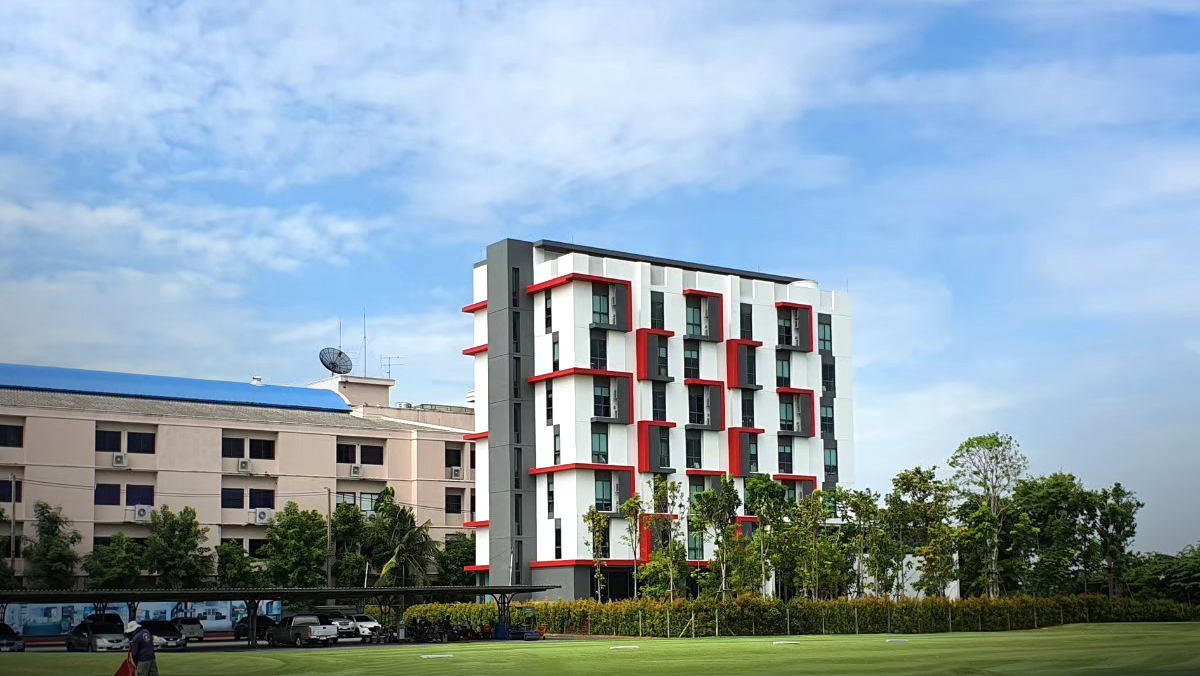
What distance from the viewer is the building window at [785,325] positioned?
101056mm

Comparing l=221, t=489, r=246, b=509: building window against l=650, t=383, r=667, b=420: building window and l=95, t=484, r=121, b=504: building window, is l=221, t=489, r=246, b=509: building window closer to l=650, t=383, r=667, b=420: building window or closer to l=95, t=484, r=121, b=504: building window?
l=95, t=484, r=121, b=504: building window

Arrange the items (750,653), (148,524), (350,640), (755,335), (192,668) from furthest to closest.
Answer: (755,335) < (148,524) < (350,640) < (750,653) < (192,668)

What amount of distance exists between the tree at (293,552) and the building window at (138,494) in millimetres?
8214

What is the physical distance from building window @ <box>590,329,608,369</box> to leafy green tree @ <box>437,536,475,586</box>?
20.2 m

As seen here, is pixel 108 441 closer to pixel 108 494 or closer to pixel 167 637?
pixel 108 494

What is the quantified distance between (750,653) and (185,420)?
Result: 181 ft

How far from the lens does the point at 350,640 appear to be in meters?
74.1

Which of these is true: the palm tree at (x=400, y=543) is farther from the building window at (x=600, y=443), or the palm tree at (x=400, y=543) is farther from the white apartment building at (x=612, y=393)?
the building window at (x=600, y=443)

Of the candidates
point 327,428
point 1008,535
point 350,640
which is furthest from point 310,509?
point 1008,535

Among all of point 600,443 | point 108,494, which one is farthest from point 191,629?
point 600,443

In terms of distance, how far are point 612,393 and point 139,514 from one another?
32501mm

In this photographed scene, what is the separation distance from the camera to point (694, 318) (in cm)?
9669

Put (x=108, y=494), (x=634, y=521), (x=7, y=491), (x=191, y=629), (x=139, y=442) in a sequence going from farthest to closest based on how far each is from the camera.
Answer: (x=139, y=442) < (x=108, y=494) < (x=7, y=491) < (x=634, y=521) < (x=191, y=629)

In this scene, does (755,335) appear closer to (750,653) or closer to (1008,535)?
(1008,535)
